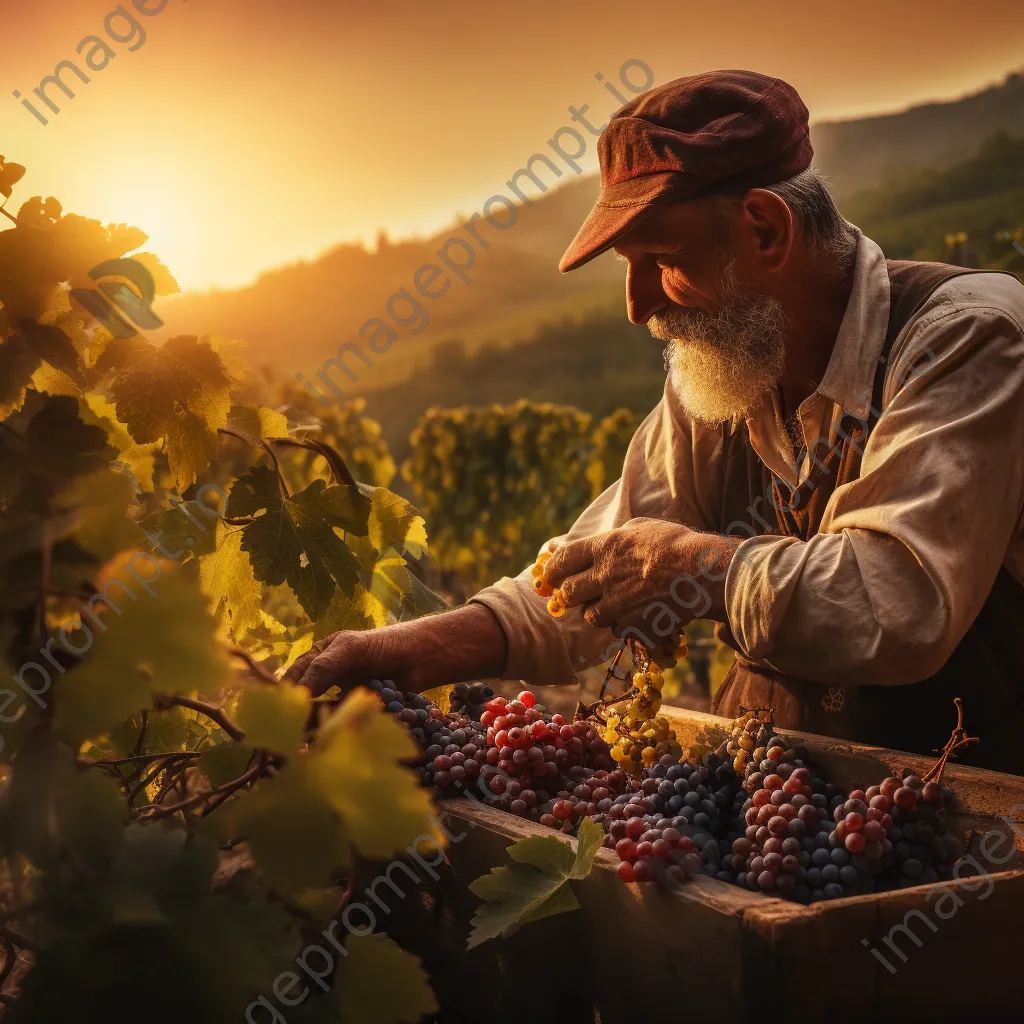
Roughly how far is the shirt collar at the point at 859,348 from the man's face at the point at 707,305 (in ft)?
0.50

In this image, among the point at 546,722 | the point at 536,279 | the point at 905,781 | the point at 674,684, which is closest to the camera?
the point at 905,781

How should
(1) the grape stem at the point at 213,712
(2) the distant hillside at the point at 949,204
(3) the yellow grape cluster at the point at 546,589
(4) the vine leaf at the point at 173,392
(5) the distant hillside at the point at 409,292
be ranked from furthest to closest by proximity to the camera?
1. (5) the distant hillside at the point at 409,292
2. (2) the distant hillside at the point at 949,204
3. (3) the yellow grape cluster at the point at 546,589
4. (4) the vine leaf at the point at 173,392
5. (1) the grape stem at the point at 213,712

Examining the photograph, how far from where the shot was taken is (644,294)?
2.24 metres

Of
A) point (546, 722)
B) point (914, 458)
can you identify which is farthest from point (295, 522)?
point (914, 458)

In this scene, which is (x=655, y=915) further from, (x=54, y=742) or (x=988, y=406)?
(x=988, y=406)

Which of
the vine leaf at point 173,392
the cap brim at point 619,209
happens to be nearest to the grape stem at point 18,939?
the vine leaf at point 173,392

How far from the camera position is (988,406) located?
5.71 ft

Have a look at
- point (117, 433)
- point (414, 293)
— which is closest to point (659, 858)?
point (117, 433)

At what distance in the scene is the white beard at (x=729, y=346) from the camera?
2141 mm

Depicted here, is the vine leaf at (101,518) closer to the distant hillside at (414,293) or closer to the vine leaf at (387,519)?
the vine leaf at (387,519)

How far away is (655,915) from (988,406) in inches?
41.8

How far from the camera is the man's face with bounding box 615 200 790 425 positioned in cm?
206

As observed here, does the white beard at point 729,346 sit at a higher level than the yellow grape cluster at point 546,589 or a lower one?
higher

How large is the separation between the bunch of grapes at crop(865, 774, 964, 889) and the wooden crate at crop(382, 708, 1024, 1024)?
0.11 m
